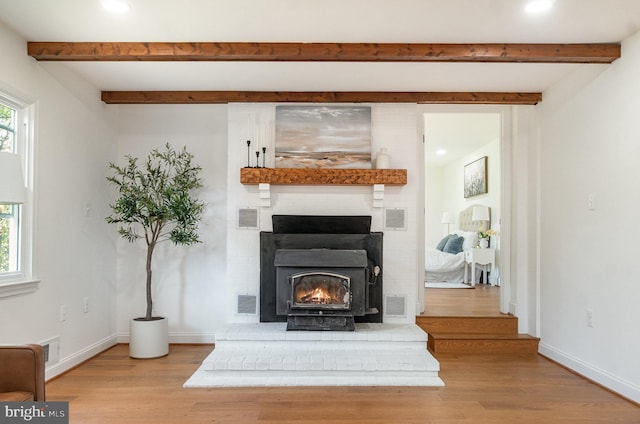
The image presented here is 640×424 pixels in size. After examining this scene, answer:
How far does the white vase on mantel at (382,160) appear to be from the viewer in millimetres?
4227

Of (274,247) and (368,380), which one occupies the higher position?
(274,247)

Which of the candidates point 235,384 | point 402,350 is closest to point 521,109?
point 402,350

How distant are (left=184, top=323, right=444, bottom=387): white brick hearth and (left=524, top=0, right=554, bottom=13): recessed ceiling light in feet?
8.46

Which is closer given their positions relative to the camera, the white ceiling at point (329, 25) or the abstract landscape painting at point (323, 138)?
the white ceiling at point (329, 25)

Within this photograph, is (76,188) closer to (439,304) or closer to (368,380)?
(368,380)

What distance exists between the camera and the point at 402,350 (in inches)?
148

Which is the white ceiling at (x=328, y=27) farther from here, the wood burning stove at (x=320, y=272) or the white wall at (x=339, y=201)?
the wood burning stove at (x=320, y=272)

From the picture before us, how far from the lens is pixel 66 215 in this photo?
3.68 meters

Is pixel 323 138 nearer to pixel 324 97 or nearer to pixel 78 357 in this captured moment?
pixel 324 97

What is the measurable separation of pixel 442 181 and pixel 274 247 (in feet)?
23.5

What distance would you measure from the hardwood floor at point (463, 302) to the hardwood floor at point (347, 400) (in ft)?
3.28

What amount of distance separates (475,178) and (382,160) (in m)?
4.58

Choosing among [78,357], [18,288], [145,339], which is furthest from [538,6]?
[78,357]

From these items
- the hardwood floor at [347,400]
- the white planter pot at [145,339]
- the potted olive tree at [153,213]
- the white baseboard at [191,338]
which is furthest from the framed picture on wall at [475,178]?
the white planter pot at [145,339]
